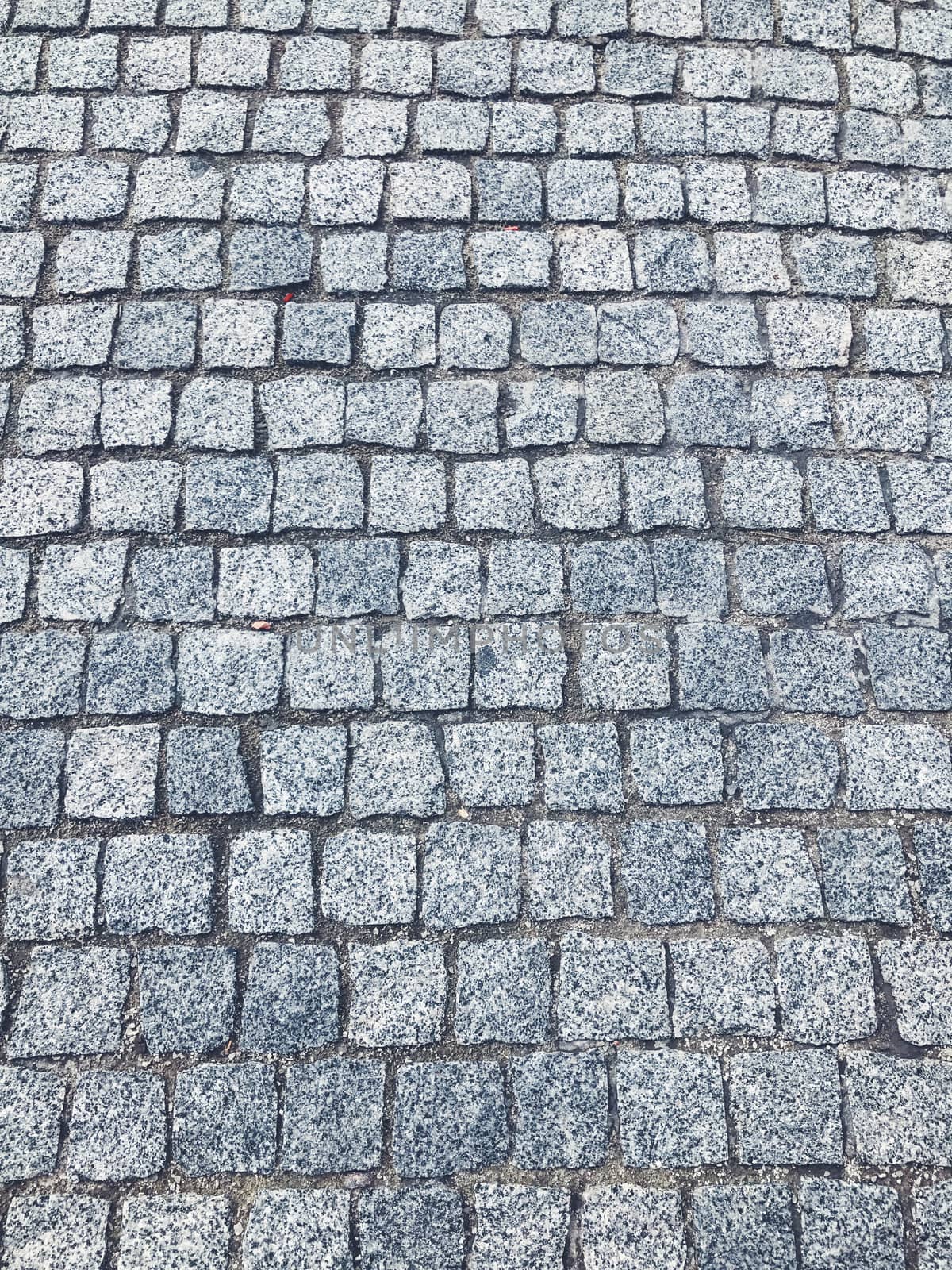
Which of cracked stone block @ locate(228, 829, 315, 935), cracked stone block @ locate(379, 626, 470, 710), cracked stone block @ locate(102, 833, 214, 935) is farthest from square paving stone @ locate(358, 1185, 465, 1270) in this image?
cracked stone block @ locate(379, 626, 470, 710)

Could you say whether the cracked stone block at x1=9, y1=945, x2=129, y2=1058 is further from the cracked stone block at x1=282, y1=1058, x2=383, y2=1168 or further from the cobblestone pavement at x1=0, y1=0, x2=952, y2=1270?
the cracked stone block at x1=282, y1=1058, x2=383, y2=1168

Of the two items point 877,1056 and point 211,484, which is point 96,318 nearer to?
point 211,484

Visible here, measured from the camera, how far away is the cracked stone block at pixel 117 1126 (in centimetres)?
287

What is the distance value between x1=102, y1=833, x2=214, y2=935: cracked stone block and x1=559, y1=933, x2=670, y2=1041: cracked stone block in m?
0.97

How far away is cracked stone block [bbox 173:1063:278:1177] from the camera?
2867 millimetres

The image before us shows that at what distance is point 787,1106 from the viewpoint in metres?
2.95

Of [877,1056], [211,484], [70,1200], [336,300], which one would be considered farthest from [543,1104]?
[336,300]

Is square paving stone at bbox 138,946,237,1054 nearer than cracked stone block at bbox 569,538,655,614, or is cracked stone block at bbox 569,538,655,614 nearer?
square paving stone at bbox 138,946,237,1054

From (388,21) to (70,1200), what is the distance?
13.4ft

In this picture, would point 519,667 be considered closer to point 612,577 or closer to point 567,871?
point 612,577

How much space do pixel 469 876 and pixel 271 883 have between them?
1.76ft

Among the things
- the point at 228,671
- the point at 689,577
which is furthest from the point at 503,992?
the point at 689,577

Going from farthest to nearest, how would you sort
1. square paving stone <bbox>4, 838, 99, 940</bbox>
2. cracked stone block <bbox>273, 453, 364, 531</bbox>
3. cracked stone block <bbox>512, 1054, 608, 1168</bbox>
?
1. cracked stone block <bbox>273, 453, 364, 531</bbox>
2. square paving stone <bbox>4, 838, 99, 940</bbox>
3. cracked stone block <bbox>512, 1054, 608, 1168</bbox>

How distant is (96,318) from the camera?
12.9ft
